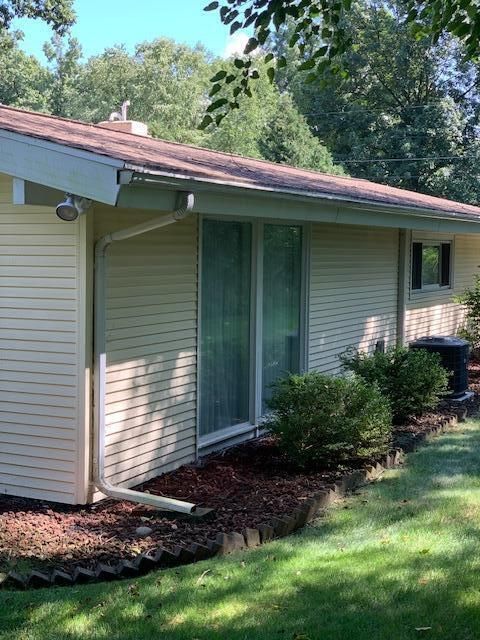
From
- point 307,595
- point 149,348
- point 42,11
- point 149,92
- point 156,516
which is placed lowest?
point 156,516

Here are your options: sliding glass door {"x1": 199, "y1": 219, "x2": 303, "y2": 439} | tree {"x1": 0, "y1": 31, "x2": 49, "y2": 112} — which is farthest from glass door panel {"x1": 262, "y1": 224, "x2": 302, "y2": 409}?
tree {"x1": 0, "y1": 31, "x2": 49, "y2": 112}

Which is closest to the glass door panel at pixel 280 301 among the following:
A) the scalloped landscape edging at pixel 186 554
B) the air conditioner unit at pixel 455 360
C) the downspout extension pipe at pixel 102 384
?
the air conditioner unit at pixel 455 360

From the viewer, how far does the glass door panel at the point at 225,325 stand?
728 centimetres

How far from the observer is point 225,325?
7.58 m

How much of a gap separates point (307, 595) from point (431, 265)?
1111 cm

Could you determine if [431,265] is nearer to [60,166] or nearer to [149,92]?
[60,166]

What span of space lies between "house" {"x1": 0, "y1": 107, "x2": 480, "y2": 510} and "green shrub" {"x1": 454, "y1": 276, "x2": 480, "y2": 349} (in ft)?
22.4

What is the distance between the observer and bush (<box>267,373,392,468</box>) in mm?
6641

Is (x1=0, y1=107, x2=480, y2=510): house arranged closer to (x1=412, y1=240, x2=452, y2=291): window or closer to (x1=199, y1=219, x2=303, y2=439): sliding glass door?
(x1=199, y1=219, x2=303, y2=439): sliding glass door

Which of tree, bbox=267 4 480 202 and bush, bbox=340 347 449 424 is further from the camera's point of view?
tree, bbox=267 4 480 202

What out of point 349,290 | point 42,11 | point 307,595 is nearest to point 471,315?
point 349,290

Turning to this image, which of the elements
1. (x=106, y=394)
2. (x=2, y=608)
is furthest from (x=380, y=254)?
(x=2, y=608)

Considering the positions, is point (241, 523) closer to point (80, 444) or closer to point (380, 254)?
point (80, 444)

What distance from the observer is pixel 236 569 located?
439cm
